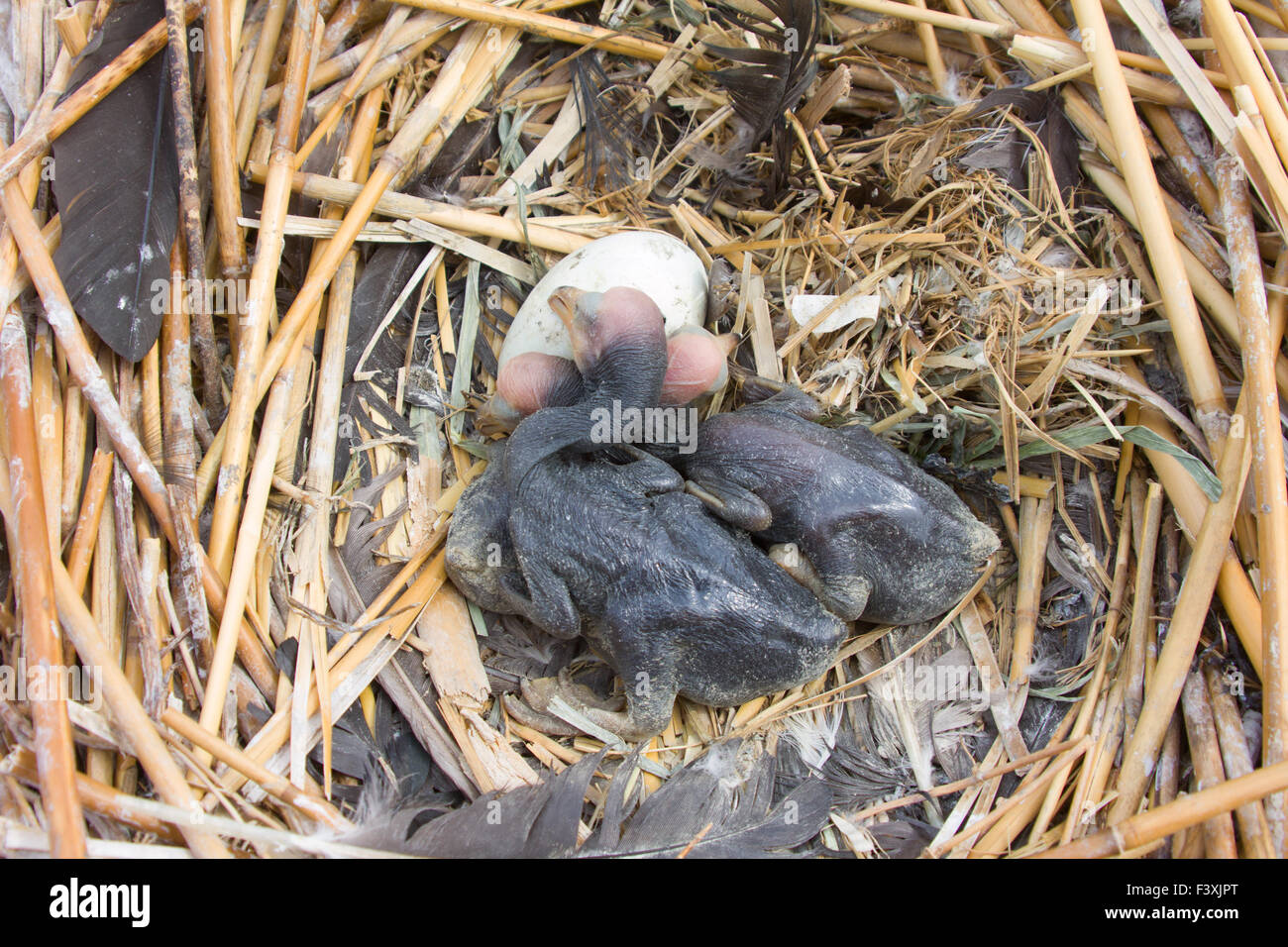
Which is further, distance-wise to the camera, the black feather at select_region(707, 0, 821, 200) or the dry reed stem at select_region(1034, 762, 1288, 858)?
the black feather at select_region(707, 0, 821, 200)

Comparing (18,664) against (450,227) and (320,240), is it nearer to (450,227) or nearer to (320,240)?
(320,240)

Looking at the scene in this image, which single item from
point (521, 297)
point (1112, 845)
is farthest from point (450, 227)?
point (1112, 845)

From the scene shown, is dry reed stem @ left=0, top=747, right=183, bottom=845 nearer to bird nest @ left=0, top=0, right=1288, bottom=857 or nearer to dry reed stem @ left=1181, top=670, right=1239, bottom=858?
bird nest @ left=0, top=0, right=1288, bottom=857

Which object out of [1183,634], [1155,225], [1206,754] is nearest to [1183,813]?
[1206,754]

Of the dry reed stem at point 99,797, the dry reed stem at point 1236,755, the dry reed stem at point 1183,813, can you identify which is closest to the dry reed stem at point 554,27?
the dry reed stem at point 99,797

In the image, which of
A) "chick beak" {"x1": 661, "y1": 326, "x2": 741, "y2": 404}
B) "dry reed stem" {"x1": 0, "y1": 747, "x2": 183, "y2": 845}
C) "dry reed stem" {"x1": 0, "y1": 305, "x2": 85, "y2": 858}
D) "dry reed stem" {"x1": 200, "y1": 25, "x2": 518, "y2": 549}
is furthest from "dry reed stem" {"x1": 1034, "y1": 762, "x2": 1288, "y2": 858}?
"dry reed stem" {"x1": 200, "y1": 25, "x2": 518, "y2": 549}

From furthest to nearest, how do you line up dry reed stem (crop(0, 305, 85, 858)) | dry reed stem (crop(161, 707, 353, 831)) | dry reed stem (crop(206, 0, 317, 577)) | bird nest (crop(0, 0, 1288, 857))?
1. dry reed stem (crop(206, 0, 317, 577))
2. bird nest (crop(0, 0, 1288, 857))
3. dry reed stem (crop(161, 707, 353, 831))
4. dry reed stem (crop(0, 305, 85, 858))
